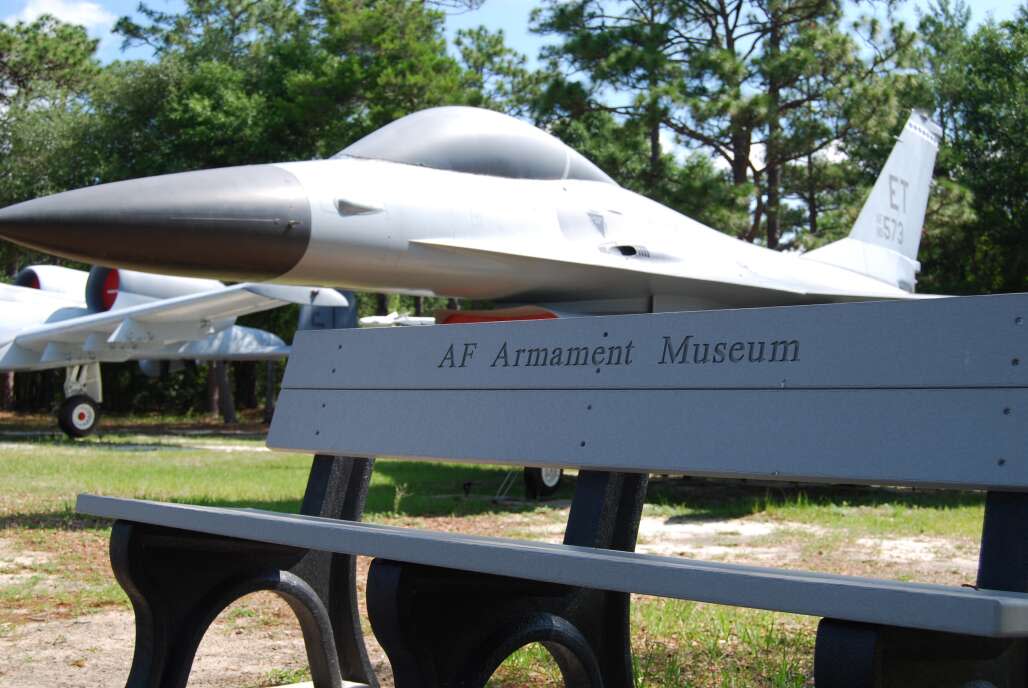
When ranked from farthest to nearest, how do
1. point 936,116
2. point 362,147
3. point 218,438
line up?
point 936,116 < point 218,438 < point 362,147

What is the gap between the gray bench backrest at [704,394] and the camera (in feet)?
5.71

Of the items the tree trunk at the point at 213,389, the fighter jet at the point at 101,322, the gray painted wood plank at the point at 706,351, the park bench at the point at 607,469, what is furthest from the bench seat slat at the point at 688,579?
the tree trunk at the point at 213,389

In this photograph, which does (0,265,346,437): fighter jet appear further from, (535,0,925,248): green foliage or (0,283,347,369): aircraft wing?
(535,0,925,248): green foliage

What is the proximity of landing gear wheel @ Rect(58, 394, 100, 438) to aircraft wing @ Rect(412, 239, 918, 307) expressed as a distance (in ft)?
29.8

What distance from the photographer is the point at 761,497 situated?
8055 millimetres

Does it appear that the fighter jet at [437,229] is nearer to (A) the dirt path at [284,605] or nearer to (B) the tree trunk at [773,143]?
(A) the dirt path at [284,605]

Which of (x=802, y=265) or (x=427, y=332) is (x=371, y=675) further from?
(x=802, y=265)

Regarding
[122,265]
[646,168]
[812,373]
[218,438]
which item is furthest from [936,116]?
[812,373]

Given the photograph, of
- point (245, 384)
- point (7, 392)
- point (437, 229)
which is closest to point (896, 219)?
point (437, 229)

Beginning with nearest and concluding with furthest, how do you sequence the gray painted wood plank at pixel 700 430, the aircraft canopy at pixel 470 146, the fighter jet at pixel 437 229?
the gray painted wood plank at pixel 700 430 < the fighter jet at pixel 437 229 < the aircraft canopy at pixel 470 146

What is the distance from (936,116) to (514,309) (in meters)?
22.0

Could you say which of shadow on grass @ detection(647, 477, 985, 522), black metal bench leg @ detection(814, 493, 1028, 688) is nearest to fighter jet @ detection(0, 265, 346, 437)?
shadow on grass @ detection(647, 477, 985, 522)

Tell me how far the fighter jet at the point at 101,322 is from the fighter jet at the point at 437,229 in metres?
5.12

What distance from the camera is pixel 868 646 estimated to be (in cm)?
131
